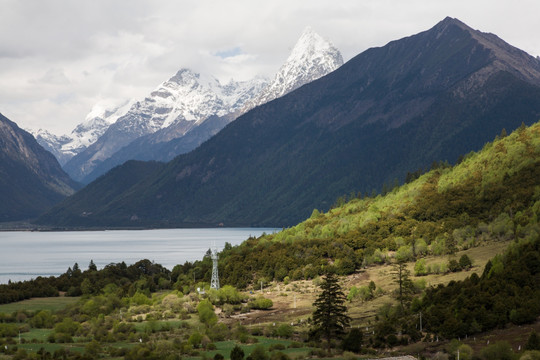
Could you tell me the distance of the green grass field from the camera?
180875 mm

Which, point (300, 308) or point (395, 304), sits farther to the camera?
point (300, 308)

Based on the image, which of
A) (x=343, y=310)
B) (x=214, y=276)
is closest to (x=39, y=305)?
(x=214, y=276)

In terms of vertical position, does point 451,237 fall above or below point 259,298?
above

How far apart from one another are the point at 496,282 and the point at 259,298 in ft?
193

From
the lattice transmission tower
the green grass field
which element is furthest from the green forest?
the lattice transmission tower

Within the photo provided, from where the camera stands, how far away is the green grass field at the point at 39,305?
593 ft

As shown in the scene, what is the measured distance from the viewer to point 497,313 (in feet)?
391

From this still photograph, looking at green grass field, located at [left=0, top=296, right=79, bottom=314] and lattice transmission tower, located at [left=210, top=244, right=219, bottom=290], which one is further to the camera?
lattice transmission tower, located at [left=210, top=244, right=219, bottom=290]

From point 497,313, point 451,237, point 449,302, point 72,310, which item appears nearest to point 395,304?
point 449,302

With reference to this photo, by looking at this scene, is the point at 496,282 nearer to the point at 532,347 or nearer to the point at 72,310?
the point at 532,347

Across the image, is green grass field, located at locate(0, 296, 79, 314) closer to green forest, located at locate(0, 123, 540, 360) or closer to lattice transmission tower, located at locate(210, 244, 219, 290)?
green forest, located at locate(0, 123, 540, 360)

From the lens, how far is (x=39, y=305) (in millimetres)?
187625

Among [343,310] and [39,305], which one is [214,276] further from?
[343,310]

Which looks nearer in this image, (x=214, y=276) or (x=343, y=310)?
(x=343, y=310)
